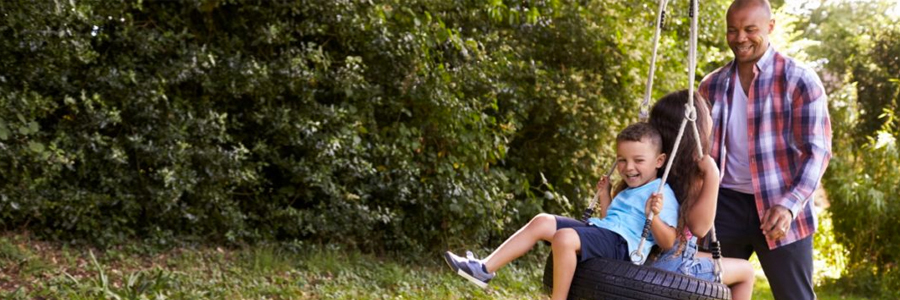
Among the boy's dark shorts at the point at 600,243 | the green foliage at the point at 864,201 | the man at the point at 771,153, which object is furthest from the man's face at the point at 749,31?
the green foliage at the point at 864,201

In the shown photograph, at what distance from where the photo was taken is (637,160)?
3436mm

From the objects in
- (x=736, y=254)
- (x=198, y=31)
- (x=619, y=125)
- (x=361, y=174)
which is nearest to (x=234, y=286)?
(x=361, y=174)

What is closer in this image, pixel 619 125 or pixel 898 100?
pixel 619 125

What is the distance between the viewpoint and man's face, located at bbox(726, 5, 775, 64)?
3.60 metres

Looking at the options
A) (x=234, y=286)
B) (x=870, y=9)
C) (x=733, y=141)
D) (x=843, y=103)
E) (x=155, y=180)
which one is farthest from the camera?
(x=870, y=9)

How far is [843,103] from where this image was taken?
10.3 metres

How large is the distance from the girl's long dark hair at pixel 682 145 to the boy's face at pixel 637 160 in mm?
67

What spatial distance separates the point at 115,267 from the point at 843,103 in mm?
7452

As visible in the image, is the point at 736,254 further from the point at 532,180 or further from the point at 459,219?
the point at 532,180

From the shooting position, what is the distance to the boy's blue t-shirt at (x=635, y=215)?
3365mm

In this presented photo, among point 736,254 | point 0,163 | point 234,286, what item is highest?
point 0,163

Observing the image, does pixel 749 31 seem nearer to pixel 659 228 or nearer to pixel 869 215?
pixel 659 228

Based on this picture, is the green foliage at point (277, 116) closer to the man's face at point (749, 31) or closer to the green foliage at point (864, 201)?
the green foliage at point (864, 201)

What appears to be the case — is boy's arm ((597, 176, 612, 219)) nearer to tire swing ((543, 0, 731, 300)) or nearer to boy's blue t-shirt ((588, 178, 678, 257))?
boy's blue t-shirt ((588, 178, 678, 257))
